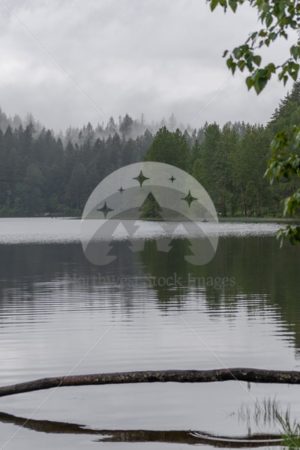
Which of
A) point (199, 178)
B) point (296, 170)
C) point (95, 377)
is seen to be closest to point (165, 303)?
point (95, 377)

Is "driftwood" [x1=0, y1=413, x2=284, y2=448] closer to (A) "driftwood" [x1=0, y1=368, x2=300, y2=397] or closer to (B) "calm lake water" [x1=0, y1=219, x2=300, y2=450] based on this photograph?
(B) "calm lake water" [x1=0, y1=219, x2=300, y2=450]

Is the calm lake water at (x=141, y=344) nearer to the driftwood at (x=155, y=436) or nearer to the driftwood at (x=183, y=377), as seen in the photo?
the driftwood at (x=155, y=436)

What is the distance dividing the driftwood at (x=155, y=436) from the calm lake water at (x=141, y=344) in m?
0.03

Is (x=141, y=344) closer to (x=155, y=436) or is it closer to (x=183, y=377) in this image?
(x=183, y=377)

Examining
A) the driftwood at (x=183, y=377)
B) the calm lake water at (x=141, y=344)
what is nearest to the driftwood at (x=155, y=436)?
the calm lake water at (x=141, y=344)

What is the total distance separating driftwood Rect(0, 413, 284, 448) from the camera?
11.2 meters

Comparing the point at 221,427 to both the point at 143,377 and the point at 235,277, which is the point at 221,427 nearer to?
the point at 143,377

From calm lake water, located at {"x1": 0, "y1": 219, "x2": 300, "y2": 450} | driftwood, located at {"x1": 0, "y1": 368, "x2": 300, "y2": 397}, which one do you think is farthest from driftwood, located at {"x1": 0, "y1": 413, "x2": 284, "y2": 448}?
driftwood, located at {"x1": 0, "y1": 368, "x2": 300, "y2": 397}

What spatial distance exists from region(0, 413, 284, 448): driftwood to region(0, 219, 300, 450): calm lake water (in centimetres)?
3

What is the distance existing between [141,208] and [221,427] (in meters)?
165

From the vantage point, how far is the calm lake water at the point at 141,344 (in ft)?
40.4

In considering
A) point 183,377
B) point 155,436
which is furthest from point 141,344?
point 155,436

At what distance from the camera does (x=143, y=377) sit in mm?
12250

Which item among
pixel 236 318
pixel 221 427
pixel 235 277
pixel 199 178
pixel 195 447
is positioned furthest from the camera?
pixel 199 178
